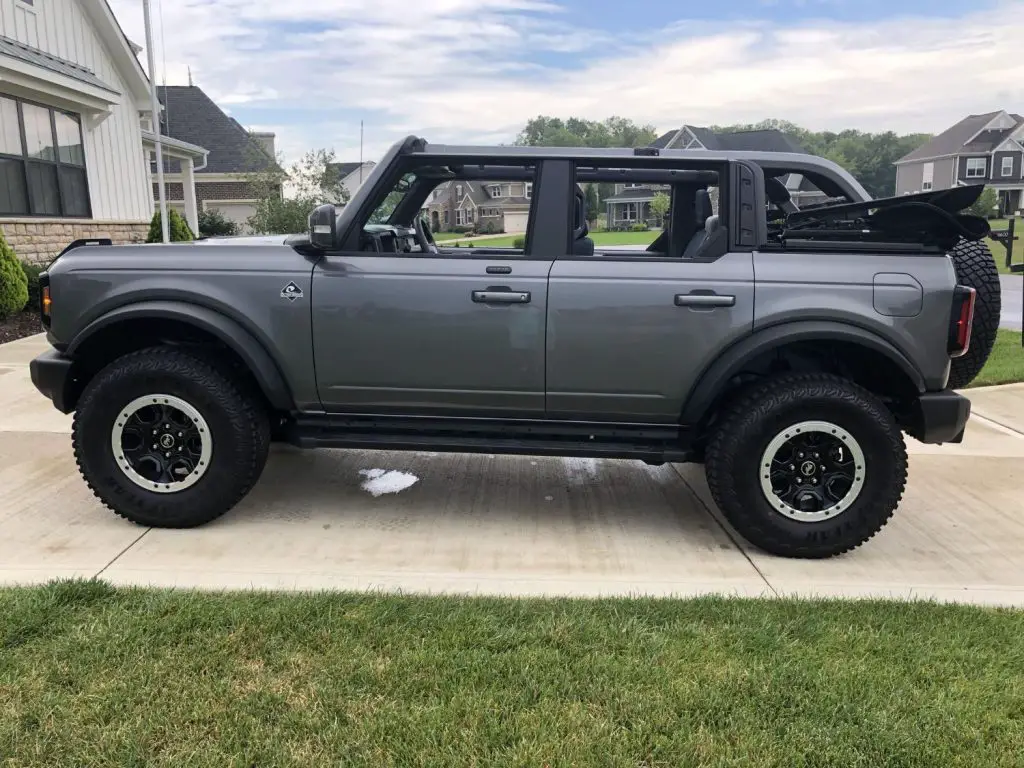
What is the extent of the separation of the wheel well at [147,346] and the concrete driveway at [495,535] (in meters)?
0.71

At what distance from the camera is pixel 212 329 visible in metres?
3.87

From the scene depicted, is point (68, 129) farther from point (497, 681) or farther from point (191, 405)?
point (497, 681)

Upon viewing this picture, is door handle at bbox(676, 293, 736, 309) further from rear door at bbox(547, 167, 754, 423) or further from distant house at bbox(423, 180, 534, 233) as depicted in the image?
distant house at bbox(423, 180, 534, 233)

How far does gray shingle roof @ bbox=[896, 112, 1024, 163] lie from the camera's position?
5484cm

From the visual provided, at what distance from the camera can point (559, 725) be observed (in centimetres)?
250

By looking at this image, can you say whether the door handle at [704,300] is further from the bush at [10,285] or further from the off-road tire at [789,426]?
the bush at [10,285]

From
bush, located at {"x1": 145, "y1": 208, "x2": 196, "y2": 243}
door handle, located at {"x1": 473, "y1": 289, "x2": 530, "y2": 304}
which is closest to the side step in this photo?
door handle, located at {"x1": 473, "y1": 289, "x2": 530, "y2": 304}

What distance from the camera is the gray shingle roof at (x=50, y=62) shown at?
38.6ft

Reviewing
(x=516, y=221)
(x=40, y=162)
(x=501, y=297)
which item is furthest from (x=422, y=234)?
(x=40, y=162)

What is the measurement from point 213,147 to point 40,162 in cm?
1577

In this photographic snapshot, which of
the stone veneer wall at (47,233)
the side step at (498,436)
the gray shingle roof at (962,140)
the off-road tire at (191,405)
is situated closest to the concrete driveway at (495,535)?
the off-road tire at (191,405)

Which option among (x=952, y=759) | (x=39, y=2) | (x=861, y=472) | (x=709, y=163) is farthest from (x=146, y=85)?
(x=952, y=759)

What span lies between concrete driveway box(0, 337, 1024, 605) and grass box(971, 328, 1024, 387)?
2760 mm

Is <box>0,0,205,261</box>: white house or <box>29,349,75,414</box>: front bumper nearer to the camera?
<box>29,349,75,414</box>: front bumper
